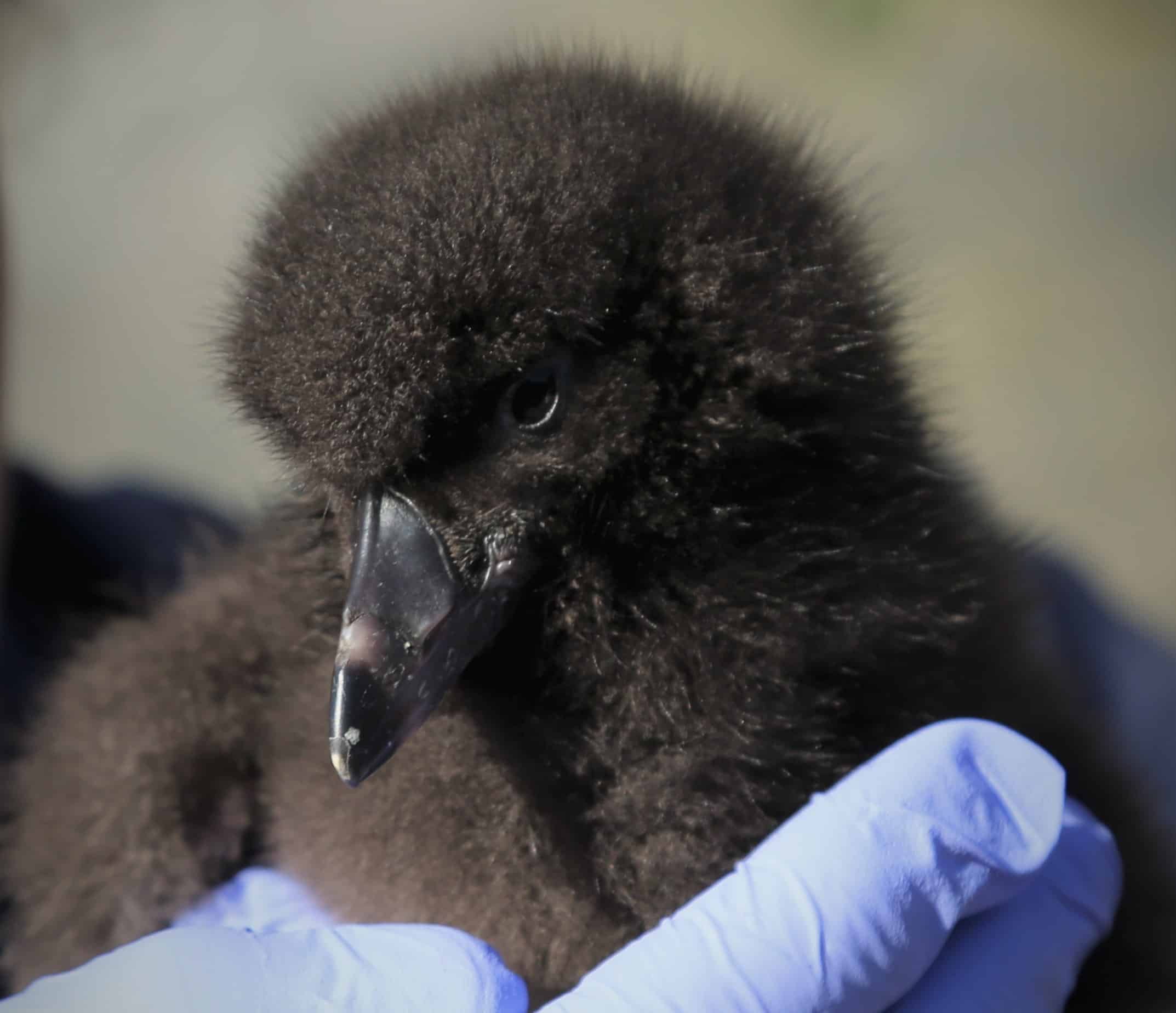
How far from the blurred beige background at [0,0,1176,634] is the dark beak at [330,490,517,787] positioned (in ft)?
8.63

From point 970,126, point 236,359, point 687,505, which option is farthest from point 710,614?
point 970,126

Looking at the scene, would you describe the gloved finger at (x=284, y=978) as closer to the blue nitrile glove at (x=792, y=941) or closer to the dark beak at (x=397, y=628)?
the blue nitrile glove at (x=792, y=941)

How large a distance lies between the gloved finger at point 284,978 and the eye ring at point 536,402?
1.63 ft

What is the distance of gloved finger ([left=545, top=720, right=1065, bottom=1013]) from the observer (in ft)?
3.46

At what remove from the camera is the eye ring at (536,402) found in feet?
3.30

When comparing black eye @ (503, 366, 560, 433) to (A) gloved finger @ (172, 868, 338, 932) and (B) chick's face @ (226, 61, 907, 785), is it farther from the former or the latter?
(A) gloved finger @ (172, 868, 338, 932)

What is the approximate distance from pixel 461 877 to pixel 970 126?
3.62 m

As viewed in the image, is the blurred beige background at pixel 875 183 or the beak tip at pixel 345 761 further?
the blurred beige background at pixel 875 183

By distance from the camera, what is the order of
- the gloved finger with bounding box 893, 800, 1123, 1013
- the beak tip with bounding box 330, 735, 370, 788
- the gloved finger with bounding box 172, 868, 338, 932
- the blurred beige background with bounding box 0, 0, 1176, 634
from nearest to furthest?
the beak tip with bounding box 330, 735, 370, 788 < the gloved finger with bounding box 893, 800, 1123, 1013 < the gloved finger with bounding box 172, 868, 338, 932 < the blurred beige background with bounding box 0, 0, 1176, 634

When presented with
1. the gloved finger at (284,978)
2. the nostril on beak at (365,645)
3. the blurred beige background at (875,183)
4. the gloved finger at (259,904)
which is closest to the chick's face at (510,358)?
the nostril on beak at (365,645)

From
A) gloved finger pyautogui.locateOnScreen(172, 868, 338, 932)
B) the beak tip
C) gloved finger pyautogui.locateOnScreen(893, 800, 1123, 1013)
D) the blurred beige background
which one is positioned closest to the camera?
the beak tip

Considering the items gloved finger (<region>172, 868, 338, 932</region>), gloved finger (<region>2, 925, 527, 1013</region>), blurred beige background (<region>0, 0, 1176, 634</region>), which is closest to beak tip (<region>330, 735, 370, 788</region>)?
gloved finger (<region>2, 925, 527, 1013</region>)

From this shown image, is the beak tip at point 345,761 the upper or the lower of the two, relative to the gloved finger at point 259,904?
upper

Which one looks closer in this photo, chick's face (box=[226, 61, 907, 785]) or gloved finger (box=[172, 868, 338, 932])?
chick's face (box=[226, 61, 907, 785])
